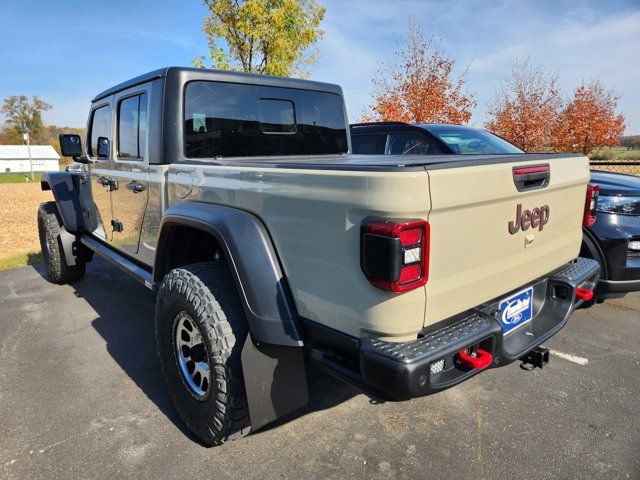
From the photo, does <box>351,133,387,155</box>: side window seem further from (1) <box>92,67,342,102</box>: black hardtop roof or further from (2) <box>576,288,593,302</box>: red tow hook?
(2) <box>576,288,593,302</box>: red tow hook

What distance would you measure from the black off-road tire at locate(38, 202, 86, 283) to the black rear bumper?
4.11 m

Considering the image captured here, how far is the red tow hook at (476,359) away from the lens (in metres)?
1.75

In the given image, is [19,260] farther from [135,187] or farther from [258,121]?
[258,121]

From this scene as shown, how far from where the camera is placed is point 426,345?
1.66 meters

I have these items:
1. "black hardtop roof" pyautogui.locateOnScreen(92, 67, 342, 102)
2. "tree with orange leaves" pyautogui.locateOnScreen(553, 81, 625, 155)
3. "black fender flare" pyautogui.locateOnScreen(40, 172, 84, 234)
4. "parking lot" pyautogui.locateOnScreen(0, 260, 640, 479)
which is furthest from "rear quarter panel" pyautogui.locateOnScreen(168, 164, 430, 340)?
"tree with orange leaves" pyautogui.locateOnScreen(553, 81, 625, 155)

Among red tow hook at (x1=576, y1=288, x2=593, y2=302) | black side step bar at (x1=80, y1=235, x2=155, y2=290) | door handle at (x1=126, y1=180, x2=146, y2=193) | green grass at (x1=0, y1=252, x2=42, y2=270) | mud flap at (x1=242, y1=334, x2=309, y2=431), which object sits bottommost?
green grass at (x1=0, y1=252, x2=42, y2=270)

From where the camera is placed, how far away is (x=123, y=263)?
3477mm

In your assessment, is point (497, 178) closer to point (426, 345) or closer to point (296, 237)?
point (426, 345)

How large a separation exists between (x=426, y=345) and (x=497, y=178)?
0.77 metres

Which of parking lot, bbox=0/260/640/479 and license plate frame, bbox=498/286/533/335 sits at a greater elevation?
license plate frame, bbox=498/286/533/335

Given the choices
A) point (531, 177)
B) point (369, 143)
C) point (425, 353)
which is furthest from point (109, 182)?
point (369, 143)

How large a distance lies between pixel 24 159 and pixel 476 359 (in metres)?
63.4

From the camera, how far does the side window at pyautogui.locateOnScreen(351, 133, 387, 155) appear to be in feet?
18.4

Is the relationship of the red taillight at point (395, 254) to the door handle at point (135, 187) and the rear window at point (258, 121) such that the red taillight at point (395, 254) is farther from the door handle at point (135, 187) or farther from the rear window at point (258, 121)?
the door handle at point (135, 187)
